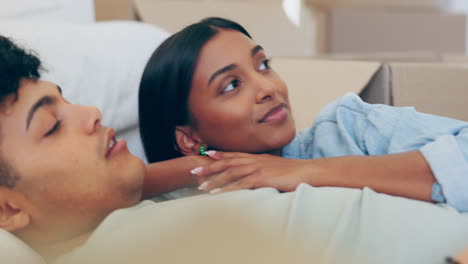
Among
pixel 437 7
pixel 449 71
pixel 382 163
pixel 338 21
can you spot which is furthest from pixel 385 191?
pixel 437 7

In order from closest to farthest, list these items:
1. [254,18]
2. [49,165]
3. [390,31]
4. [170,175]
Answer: [49,165], [170,175], [254,18], [390,31]

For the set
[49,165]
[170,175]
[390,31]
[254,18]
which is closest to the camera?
Answer: [49,165]

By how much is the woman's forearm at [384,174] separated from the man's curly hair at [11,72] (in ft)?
0.70

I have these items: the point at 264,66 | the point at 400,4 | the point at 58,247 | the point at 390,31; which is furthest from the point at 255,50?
the point at 400,4

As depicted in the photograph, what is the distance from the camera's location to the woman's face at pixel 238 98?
40cm

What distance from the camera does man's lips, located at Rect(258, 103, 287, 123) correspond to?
403mm

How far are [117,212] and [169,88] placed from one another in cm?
15

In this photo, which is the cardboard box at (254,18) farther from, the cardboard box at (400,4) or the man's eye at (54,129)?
the cardboard box at (400,4)

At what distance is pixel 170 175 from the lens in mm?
397

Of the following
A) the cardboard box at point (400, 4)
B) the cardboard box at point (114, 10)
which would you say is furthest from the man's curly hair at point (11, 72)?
the cardboard box at point (400, 4)

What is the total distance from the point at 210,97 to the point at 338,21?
24.9 inches

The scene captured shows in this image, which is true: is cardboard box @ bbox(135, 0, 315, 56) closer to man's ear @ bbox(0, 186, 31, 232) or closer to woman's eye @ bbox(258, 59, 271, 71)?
woman's eye @ bbox(258, 59, 271, 71)

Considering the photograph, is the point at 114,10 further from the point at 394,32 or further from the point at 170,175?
the point at 394,32

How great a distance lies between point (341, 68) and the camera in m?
0.47
